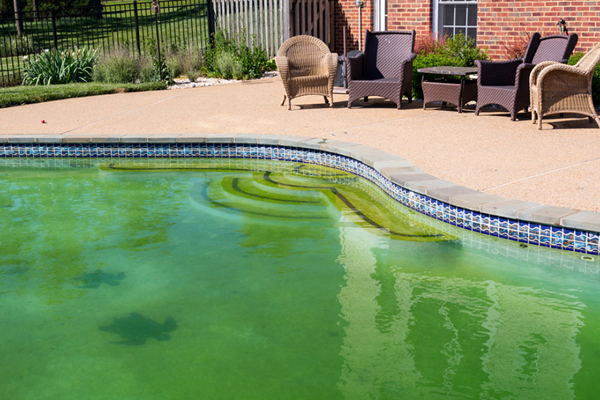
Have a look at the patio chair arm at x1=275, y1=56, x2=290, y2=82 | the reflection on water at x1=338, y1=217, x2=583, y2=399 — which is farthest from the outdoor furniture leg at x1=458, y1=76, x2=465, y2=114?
the reflection on water at x1=338, y1=217, x2=583, y2=399

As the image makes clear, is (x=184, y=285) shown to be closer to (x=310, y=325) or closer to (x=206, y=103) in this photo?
(x=310, y=325)

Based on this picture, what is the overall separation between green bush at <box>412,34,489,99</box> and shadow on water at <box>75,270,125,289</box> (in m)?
5.96

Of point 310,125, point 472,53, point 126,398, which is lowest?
point 126,398

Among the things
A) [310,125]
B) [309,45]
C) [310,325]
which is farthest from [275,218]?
[309,45]

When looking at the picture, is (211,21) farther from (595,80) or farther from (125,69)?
(595,80)

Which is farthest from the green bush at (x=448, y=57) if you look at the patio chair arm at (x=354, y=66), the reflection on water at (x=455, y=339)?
the reflection on water at (x=455, y=339)

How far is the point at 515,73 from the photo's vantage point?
7699mm

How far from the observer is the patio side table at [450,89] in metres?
7.89

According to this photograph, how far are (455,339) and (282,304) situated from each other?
97cm

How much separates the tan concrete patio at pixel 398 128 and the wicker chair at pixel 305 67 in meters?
0.27

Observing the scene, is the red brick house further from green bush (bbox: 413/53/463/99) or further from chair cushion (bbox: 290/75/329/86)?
chair cushion (bbox: 290/75/329/86)

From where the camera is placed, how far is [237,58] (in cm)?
1232

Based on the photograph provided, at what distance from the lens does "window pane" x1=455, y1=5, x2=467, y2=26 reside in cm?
1054

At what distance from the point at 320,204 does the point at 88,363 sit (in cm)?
260
